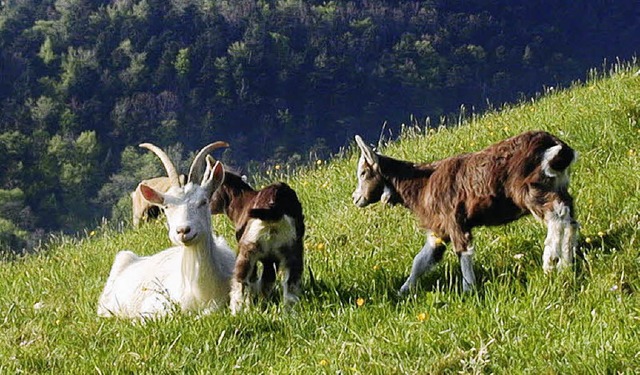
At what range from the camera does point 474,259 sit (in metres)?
6.73

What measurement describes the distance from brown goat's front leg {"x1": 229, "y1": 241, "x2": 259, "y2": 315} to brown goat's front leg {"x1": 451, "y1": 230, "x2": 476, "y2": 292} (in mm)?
1401

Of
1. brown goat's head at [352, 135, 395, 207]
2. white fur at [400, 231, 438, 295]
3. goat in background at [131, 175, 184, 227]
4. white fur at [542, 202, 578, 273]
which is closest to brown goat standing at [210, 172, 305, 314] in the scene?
white fur at [400, 231, 438, 295]

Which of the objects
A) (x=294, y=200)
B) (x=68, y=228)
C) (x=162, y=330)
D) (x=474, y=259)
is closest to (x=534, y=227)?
(x=474, y=259)

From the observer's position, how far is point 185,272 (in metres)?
7.00

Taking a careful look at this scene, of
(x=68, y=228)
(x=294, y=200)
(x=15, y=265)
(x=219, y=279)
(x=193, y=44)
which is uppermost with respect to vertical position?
(x=294, y=200)

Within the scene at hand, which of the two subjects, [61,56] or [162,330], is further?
[61,56]

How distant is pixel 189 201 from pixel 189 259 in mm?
572

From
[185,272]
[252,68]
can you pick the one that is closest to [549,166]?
[185,272]

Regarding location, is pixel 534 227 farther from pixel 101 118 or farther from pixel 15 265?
pixel 101 118

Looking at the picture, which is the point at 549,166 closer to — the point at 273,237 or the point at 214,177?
the point at 273,237

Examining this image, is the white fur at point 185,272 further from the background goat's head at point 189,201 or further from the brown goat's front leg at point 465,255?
the brown goat's front leg at point 465,255

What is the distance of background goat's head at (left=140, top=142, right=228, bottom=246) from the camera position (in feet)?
21.1

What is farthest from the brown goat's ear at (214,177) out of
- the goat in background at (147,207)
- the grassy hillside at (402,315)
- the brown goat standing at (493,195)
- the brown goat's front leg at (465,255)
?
the goat in background at (147,207)

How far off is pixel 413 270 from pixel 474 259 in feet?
1.70
